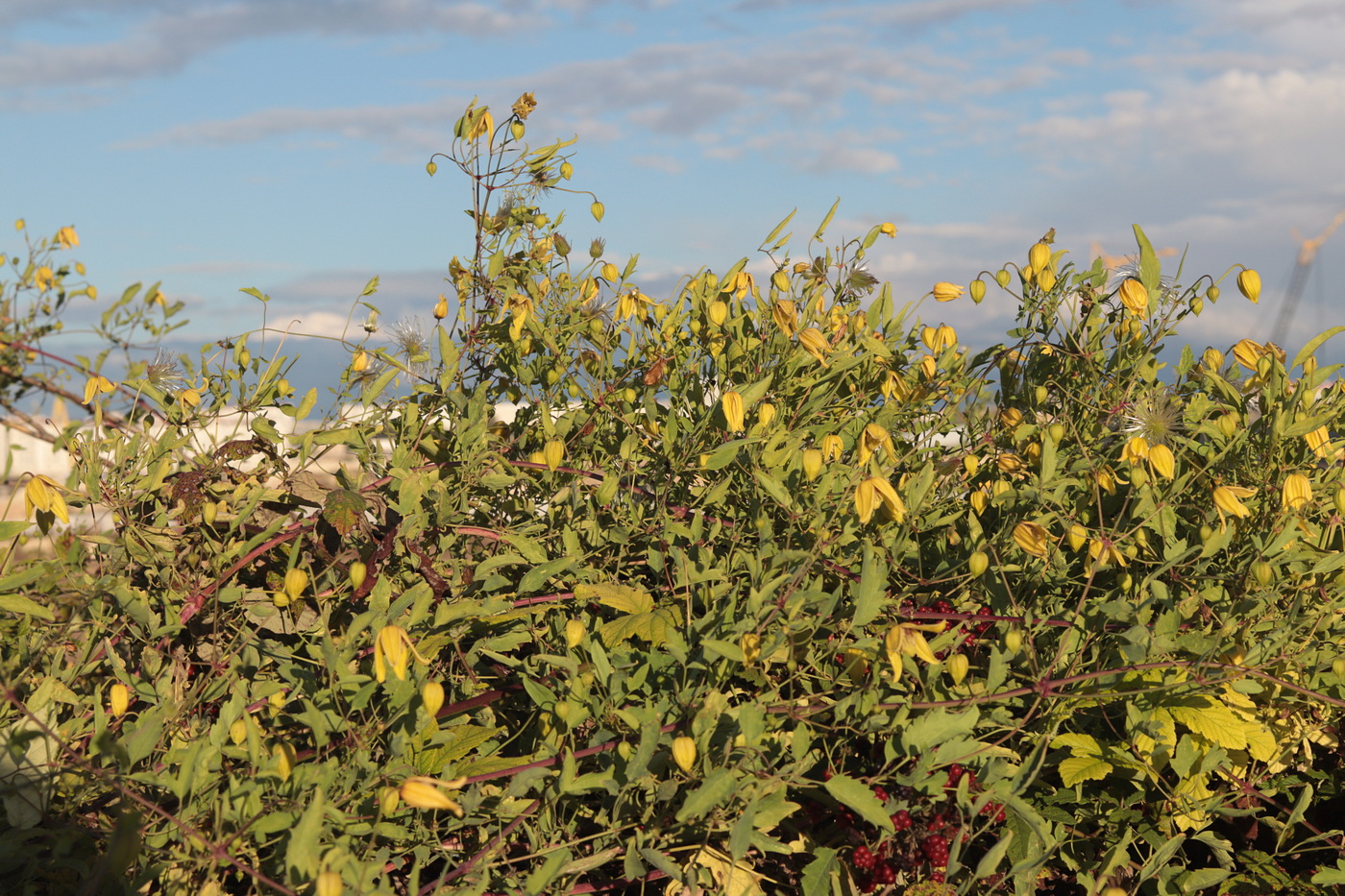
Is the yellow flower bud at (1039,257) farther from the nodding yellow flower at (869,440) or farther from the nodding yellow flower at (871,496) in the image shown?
the nodding yellow flower at (871,496)

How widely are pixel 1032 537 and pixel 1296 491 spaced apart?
453 mm

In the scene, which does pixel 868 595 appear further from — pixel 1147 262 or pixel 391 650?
pixel 1147 262

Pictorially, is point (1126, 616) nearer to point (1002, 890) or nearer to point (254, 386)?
point (1002, 890)

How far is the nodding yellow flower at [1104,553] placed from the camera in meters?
1.48

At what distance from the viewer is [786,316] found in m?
1.79

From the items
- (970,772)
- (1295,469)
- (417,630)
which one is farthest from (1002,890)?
(417,630)

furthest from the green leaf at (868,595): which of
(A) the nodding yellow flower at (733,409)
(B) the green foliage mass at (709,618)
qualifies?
(A) the nodding yellow flower at (733,409)

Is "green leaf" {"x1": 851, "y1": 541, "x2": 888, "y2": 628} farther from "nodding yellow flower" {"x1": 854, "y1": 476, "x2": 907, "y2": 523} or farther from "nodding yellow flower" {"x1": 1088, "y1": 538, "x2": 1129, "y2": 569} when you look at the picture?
"nodding yellow flower" {"x1": 1088, "y1": 538, "x2": 1129, "y2": 569}

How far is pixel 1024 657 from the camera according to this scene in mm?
1546

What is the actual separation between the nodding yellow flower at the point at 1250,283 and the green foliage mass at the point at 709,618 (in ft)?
0.36

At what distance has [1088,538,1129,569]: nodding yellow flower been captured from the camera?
1.48 meters

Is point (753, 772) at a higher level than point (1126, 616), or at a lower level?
lower

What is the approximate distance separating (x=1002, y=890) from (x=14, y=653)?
5.38ft

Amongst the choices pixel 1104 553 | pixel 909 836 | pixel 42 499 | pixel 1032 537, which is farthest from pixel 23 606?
pixel 1104 553
